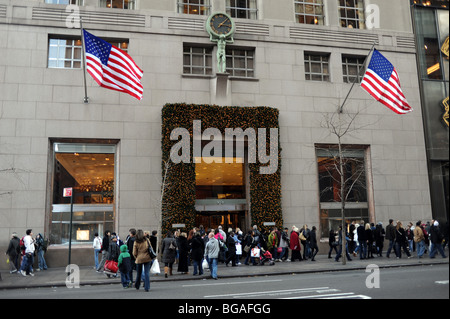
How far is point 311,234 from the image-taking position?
20516mm

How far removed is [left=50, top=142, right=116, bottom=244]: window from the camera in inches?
831

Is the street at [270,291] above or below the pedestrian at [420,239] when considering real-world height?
below

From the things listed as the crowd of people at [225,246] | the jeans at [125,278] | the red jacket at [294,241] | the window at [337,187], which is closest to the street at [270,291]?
the jeans at [125,278]

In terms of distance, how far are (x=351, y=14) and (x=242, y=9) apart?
7.07m

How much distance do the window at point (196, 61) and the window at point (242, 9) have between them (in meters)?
3.03

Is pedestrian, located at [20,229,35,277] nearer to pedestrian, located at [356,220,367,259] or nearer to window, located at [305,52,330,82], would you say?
pedestrian, located at [356,220,367,259]

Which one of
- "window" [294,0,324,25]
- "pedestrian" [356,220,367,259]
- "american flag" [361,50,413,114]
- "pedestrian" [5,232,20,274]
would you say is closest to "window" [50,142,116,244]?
"pedestrian" [5,232,20,274]

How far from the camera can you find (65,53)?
22.4m

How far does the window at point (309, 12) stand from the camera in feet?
84.2

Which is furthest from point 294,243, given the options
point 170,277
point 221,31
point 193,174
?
point 221,31

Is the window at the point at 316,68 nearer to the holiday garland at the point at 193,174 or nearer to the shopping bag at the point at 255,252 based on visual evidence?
the holiday garland at the point at 193,174

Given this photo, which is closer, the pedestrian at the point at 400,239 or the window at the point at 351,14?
the pedestrian at the point at 400,239

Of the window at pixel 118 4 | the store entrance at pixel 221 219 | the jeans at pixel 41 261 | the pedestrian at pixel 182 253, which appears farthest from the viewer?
the store entrance at pixel 221 219
